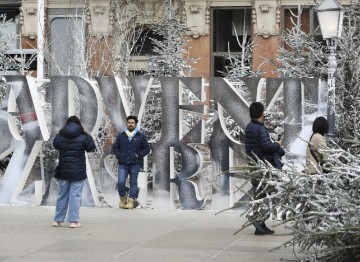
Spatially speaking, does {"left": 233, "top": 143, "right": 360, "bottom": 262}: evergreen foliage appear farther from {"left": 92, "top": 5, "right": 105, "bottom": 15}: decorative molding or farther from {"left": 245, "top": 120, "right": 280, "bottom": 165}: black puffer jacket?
{"left": 92, "top": 5, "right": 105, "bottom": 15}: decorative molding

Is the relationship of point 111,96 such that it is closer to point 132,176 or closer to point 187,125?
point 132,176

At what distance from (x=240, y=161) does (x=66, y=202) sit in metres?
4.19

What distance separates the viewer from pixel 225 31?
35094mm

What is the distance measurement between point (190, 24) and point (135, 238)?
21126mm

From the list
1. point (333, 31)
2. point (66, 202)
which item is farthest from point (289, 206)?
point (333, 31)

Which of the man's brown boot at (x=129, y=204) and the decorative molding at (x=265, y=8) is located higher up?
the decorative molding at (x=265, y=8)

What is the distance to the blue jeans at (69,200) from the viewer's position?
15.4m

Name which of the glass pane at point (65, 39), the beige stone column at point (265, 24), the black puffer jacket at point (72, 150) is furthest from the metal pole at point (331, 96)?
the beige stone column at point (265, 24)

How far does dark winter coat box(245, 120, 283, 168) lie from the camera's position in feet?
47.3

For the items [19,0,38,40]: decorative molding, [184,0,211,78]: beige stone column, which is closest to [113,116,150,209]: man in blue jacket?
[184,0,211,78]: beige stone column

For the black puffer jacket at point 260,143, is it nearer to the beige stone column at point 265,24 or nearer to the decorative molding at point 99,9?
the beige stone column at point 265,24

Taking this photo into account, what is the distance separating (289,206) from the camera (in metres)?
10.2

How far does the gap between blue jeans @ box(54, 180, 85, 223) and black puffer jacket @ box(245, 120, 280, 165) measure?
2.75 m

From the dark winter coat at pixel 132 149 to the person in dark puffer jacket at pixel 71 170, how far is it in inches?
109
